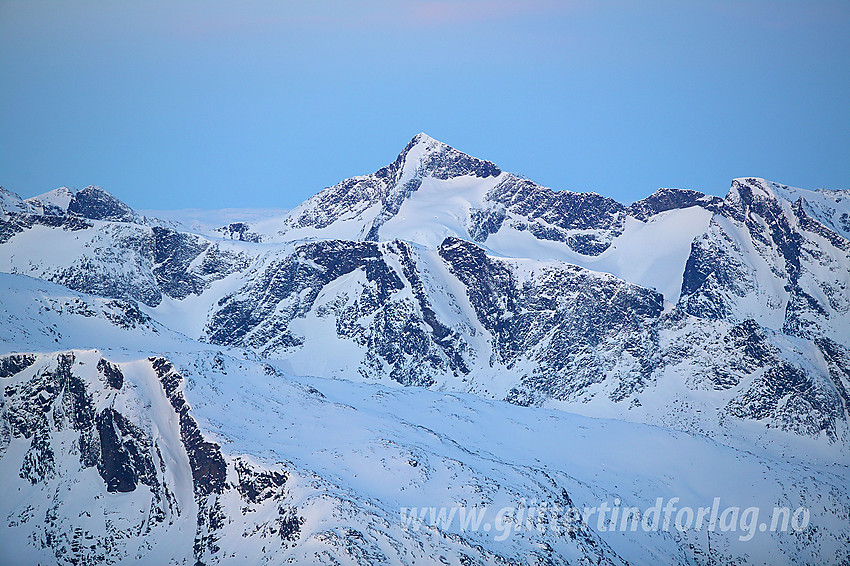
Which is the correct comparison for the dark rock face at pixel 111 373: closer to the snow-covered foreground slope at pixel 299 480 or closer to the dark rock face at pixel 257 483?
the snow-covered foreground slope at pixel 299 480

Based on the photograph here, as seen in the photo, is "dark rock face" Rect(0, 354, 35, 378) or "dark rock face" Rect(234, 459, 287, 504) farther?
"dark rock face" Rect(0, 354, 35, 378)

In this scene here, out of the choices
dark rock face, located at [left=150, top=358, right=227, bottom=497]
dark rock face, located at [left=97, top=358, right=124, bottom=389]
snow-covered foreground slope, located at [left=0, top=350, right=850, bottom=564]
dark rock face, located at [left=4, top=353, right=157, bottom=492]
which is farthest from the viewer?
dark rock face, located at [left=97, top=358, right=124, bottom=389]

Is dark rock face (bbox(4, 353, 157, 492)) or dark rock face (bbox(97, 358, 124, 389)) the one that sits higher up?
dark rock face (bbox(97, 358, 124, 389))

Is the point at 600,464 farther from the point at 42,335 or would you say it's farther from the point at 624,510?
the point at 42,335

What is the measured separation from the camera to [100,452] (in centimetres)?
12188

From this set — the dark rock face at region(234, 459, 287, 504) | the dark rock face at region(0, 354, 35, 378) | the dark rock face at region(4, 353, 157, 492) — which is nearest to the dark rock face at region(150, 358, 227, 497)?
the dark rock face at region(234, 459, 287, 504)

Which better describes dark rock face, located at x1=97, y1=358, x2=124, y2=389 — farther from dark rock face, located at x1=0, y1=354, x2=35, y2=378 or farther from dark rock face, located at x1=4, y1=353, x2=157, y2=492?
dark rock face, located at x1=0, y1=354, x2=35, y2=378

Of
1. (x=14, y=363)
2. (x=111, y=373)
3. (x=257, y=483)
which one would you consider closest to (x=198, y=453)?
(x=257, y=483)

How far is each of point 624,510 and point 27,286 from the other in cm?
10322

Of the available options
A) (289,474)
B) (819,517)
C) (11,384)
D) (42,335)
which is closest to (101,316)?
(42,335)

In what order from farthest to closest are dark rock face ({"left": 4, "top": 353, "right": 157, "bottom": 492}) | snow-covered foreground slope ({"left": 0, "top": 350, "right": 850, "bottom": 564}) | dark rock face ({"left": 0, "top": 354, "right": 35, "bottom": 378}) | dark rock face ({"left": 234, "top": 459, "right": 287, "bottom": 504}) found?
1. dark rock face ({"left": 0, "top": 354, "right": 35, "bottom": 378})
2. dark rock face ({"left": 4, "top": 353, "right": 157, "bottom": 492})
3. dark rock face ({"left": 234, "top": 459, "right": 287, "bottom": 504})
4. snow-covered foreground slope ({"left": 0, "top": 350, "right": 850, "bottom": 564})

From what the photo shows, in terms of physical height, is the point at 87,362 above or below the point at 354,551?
above

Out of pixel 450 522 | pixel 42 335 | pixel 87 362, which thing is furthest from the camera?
pixel 42 335

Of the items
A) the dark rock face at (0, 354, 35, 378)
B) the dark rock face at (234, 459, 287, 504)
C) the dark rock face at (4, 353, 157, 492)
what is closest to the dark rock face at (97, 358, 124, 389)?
the dark rock face at (4, 353, 157, 492)
